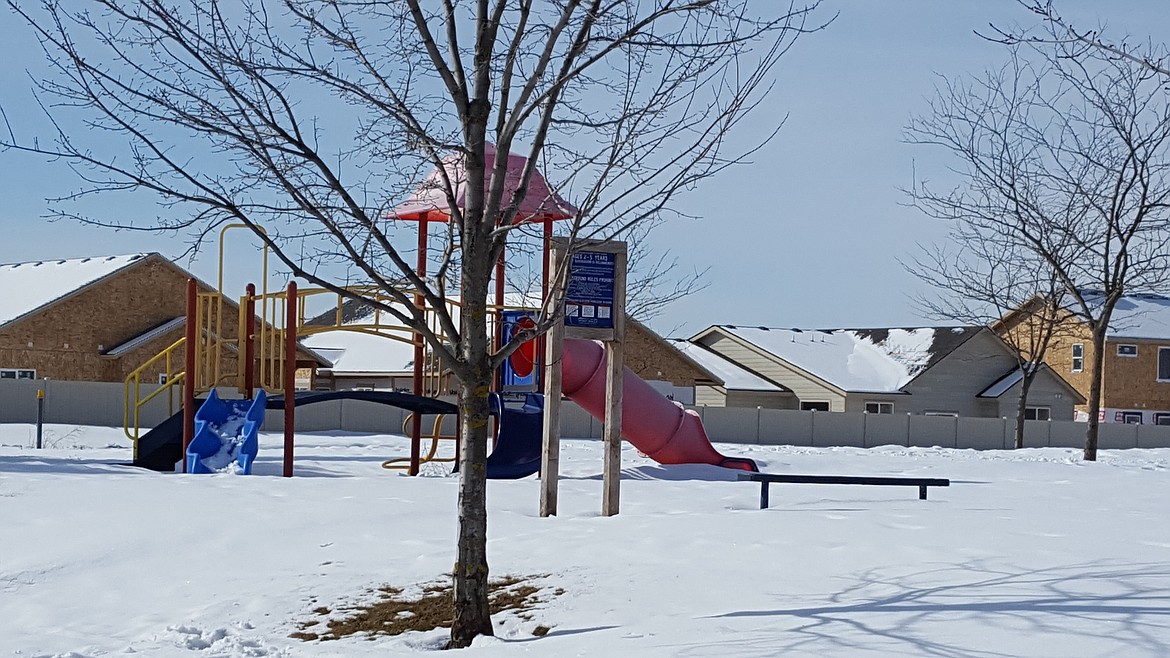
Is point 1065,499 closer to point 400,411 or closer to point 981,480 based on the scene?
point 981,480

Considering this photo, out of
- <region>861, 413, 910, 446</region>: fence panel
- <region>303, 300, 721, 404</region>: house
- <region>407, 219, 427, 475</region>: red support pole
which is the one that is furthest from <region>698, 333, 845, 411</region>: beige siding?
<region>407, 219, 427, 475</region>: red support pole

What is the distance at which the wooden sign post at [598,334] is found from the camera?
12.1m

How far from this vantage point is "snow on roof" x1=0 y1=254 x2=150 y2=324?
37375 mm

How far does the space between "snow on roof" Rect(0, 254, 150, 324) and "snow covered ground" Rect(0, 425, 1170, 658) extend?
24829 millimetres

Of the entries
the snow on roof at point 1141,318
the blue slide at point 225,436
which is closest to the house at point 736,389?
the snow on roof at point 1141,318

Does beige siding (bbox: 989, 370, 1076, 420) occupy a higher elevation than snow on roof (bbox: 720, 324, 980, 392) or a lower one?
lower

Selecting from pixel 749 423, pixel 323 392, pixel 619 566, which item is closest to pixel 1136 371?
pixel 749 423

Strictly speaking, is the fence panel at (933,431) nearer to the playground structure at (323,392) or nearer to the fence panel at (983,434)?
the fence panel at (983,434)

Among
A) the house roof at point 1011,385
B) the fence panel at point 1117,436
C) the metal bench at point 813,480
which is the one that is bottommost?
the fence panel at point 1117,436

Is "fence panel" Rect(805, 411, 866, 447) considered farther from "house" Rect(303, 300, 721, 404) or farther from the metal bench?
the metal bench

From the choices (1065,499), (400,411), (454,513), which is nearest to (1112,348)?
(400,411)

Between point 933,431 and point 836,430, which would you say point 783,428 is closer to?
point 836,430

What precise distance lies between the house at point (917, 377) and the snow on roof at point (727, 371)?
1.70 feet

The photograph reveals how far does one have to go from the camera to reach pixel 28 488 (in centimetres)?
1324
